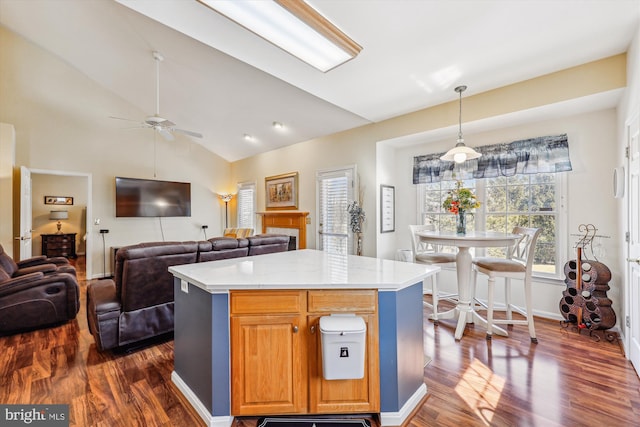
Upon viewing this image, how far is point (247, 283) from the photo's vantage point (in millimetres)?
1657

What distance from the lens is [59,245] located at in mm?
7793

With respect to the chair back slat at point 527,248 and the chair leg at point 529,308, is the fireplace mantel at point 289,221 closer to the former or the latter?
the chair back slat at point 527,248

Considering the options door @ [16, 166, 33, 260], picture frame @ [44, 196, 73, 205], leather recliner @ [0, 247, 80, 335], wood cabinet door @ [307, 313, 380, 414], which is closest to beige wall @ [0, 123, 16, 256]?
door @ [16, 166, 33, 260]

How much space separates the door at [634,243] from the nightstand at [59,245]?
11.0m

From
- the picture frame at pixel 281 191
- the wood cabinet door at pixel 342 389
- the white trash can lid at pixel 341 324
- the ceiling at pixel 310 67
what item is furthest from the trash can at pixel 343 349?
the picture frame at pixel 281 191

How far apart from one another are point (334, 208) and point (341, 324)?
364 centimetres

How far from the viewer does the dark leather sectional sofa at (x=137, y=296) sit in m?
2.56

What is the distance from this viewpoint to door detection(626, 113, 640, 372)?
221cm

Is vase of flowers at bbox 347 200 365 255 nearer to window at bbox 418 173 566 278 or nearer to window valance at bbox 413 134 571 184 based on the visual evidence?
window valance at bbox 413 134 571 184

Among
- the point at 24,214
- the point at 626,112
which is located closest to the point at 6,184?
the point at 24,214

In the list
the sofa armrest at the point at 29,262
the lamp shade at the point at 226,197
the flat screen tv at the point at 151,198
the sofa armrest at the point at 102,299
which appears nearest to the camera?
the sofa armrest at the point at 102,299

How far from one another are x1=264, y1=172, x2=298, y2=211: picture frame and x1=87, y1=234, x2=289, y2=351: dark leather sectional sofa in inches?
123

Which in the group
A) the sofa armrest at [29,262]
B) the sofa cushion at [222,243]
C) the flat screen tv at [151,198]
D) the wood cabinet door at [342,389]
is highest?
the flat screen tv at [151,198]

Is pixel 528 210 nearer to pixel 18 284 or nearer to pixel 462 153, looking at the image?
pixel 462 153
